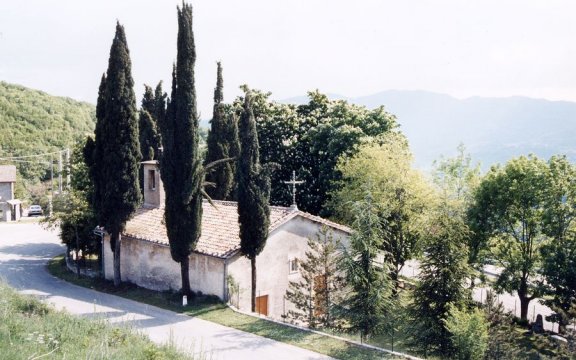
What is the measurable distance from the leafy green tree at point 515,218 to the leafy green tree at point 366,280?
354 inches

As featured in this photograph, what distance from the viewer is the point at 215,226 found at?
2672 cm

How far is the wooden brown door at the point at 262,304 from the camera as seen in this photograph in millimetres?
24906

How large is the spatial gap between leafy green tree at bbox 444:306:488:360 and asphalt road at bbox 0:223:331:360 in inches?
177

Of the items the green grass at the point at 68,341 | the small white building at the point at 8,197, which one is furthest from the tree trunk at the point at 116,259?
the small white building at the point at 8,197

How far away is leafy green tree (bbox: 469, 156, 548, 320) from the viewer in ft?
83.7

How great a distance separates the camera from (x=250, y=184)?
75.5 feet

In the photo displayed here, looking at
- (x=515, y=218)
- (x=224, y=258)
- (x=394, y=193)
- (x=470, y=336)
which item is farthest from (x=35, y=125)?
(x=470, y=336)

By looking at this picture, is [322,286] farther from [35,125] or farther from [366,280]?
[35,125]

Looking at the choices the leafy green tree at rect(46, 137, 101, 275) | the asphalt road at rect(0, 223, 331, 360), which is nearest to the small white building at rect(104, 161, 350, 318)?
the asphalt road at rect(0, 223, 331, 360)

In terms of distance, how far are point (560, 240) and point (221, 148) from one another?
2335 centimetres

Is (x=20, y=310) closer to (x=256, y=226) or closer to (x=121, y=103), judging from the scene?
(x=256, y=226)

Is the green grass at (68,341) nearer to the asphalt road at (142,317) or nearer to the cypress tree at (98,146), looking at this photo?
the asphalt road at (142,317)

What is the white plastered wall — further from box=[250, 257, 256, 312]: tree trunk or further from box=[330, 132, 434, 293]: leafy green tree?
box=[330, 132, 434, 293]: leafy green tree

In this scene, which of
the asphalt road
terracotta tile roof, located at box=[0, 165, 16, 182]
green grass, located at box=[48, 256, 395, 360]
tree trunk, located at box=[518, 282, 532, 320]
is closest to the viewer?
the asphalt road
